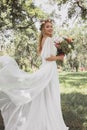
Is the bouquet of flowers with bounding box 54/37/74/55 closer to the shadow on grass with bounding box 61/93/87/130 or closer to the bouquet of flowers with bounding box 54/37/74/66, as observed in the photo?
the bouquet of flowers with bounding box 54/37/74/66

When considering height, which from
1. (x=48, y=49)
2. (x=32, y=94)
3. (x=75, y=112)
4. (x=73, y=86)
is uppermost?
(x=48, y=49)

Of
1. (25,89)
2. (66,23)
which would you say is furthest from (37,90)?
(66,23)

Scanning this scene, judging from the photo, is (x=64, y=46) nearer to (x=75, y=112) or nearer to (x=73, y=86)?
(x=75, y=112)

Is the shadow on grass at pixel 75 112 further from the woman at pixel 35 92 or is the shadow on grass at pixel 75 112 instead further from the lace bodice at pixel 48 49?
the lace bodice at pixel 48 49

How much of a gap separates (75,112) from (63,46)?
440cm

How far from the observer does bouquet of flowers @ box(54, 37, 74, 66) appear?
772cm

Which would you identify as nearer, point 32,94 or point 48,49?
point 32,94

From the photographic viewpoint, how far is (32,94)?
297 inches

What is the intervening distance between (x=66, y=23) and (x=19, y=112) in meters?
11.3

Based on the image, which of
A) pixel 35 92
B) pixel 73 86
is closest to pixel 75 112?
pixel 35 92

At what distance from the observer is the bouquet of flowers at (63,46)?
25.3 feet

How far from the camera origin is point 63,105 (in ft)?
44.1

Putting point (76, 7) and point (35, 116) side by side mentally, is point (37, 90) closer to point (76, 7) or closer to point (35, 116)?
point (35, 116)

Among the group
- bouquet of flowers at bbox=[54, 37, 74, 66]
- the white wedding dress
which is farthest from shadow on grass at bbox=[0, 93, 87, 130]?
bouquet of flowers at bbox=[54, 37, 74, 66]
